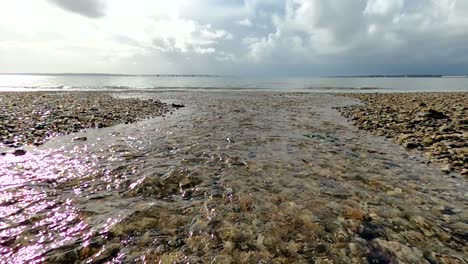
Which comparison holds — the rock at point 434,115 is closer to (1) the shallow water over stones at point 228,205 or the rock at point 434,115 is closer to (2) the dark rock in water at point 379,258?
(1) the shallow water over stones at point 228,205

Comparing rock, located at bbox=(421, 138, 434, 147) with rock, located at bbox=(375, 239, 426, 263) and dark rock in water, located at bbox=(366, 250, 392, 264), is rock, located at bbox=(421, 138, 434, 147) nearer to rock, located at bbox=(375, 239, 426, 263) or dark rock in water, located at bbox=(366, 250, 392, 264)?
rock, located at bbox=(375, 239, 426, 263)

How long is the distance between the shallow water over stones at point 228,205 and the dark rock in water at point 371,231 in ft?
0.07

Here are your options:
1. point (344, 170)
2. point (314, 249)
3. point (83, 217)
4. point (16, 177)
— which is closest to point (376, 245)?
point (314, 249)

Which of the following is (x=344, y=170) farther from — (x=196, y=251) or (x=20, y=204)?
(x=20, y=204)

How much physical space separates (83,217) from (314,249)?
16.5 ft

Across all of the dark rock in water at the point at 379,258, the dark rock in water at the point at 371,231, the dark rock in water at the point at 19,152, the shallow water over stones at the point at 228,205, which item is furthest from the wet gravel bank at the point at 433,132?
the dark rock in water at the point at 19,152

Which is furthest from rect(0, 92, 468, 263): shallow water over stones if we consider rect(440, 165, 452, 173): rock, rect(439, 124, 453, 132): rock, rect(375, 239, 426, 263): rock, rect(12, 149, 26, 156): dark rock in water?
rect(439, 124, 453, 132): rock

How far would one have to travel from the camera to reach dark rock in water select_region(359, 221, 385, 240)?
20.5 feet

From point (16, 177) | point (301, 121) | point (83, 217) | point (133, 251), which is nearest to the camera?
point (133, 251)

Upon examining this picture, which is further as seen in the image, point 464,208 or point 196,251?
point 464,208

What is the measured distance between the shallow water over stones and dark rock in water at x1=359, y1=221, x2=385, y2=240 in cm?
2

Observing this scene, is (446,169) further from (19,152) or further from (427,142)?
(19,152)

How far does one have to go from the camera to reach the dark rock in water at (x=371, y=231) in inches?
246

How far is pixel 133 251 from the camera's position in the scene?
5559mm
